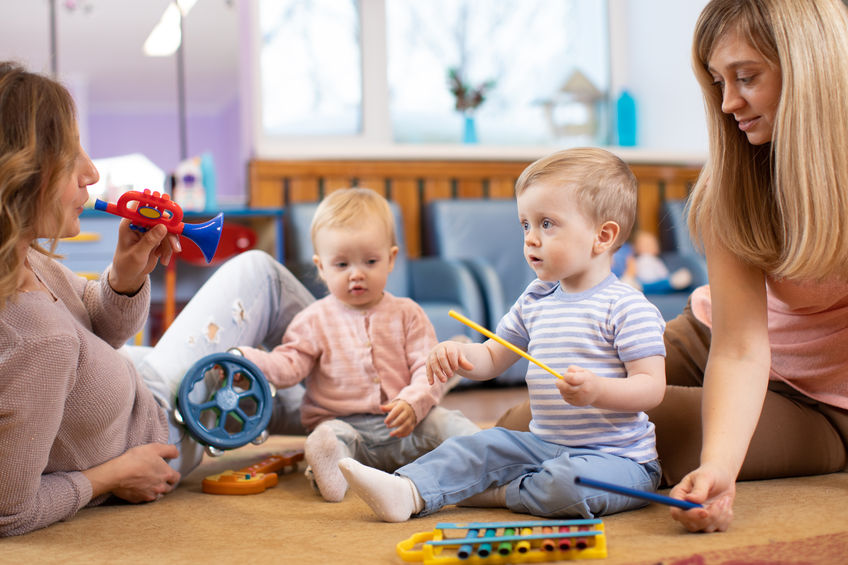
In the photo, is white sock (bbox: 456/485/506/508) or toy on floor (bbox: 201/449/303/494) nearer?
white sock (bbox: 456/485/506/508)

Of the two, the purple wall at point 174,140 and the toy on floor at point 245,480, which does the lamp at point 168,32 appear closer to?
the purple wall at point 174,140

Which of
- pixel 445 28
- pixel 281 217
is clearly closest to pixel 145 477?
pixel 281 217

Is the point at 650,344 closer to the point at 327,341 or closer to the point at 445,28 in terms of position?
the point at 327,341

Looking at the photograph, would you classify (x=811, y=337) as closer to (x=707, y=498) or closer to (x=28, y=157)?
(x=707, y=498)

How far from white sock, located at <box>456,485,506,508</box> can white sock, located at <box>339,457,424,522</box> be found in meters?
0.09

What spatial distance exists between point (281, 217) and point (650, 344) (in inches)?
87.6

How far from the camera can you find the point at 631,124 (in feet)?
13.2

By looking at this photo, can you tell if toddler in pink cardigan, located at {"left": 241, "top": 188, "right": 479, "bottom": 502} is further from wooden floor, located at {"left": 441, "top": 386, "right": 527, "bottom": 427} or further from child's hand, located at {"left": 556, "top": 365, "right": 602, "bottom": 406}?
wooden floor, located at {"left": 441, "top": 386, "right": 527, "bottom": 427}

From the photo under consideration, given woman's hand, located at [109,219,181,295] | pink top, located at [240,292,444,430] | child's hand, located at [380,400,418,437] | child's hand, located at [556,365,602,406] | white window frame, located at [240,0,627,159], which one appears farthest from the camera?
white window frame, located at [240,0,627,159]

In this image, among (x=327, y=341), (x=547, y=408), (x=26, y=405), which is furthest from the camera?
(x=327, y=341)

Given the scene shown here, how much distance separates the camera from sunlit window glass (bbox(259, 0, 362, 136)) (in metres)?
3.57

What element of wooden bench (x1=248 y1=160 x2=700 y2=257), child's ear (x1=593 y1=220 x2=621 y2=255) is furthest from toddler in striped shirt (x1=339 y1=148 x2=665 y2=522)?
wooden bench (x1=248 y1=160 x2=700 y2=257)

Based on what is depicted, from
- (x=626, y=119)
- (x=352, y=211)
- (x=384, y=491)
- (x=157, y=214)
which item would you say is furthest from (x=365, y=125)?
(x=384, y=491)

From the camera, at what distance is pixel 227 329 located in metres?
1.50
